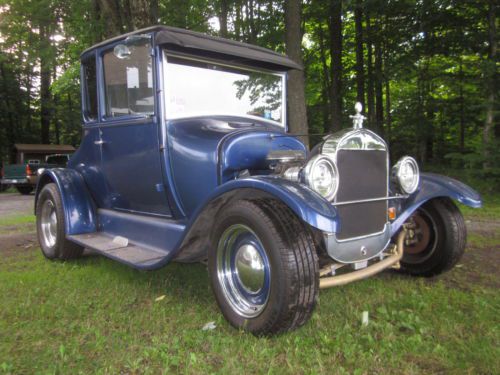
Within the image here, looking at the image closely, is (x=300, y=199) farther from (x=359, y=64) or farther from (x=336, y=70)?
(x=359, y=64)

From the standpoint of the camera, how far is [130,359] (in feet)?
7.25

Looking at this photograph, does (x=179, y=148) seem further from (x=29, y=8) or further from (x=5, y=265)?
(x=29, y=8)

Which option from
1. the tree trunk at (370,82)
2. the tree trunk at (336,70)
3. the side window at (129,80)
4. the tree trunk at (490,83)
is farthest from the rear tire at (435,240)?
the tree trunk at (370,82)

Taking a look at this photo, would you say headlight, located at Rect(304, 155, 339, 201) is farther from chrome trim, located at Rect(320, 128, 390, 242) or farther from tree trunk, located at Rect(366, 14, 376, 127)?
tree trunk, located at Rect(366, 14, 376, 127)

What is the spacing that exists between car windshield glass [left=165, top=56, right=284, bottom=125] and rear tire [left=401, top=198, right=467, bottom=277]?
1640 millimetres

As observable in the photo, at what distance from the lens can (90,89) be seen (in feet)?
13.6

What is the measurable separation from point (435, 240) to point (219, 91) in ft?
7.36

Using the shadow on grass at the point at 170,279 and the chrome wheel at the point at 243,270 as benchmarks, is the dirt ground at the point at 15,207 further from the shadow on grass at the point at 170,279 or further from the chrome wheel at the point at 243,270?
the chrome wheel at the point at 243,270

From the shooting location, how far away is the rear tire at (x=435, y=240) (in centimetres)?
334

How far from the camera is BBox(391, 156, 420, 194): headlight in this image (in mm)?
3148

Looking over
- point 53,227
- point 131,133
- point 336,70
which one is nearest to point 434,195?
Answer: point 131,133

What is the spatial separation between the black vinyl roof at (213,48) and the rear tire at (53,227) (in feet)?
5.49

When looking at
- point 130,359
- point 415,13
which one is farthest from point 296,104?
point 130,359

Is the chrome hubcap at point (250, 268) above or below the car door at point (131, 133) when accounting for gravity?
below
